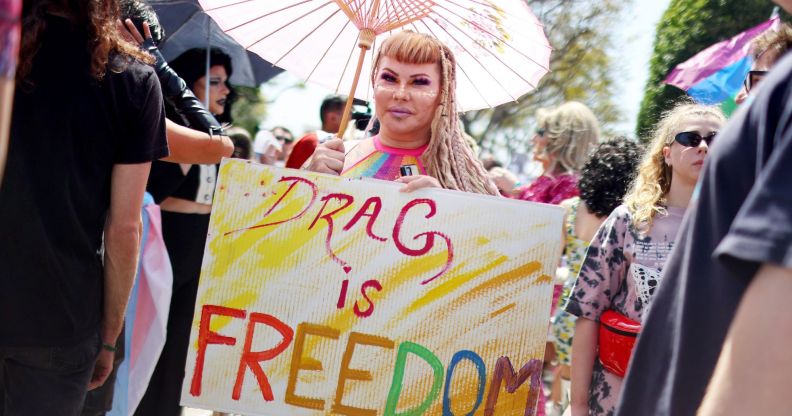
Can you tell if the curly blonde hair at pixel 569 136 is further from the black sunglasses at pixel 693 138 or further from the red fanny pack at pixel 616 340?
the red fanny pack at pixel 616 340

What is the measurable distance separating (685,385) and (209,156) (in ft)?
7.91

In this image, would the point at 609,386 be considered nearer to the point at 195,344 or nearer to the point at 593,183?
the point at 195,344

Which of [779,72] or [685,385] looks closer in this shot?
[779,72]

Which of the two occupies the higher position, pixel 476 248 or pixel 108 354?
pixel 476 248

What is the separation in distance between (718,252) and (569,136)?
4.72m

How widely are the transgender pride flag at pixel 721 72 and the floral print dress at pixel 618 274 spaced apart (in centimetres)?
209

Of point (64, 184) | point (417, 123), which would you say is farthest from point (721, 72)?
point (64, 184)

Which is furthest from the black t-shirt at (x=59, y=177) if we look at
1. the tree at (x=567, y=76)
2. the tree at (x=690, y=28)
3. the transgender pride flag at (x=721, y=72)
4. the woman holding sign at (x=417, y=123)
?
the tree at (x=567, y=76)

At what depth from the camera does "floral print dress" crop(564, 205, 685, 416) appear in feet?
10.1

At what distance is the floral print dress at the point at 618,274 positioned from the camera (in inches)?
121

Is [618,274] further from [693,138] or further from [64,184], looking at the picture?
[64,184]

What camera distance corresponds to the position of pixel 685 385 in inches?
49.1

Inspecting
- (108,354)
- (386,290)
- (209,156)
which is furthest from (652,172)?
(108,354)

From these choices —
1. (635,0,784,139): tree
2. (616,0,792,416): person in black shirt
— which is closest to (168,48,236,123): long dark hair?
(635,0,784,139): tree
